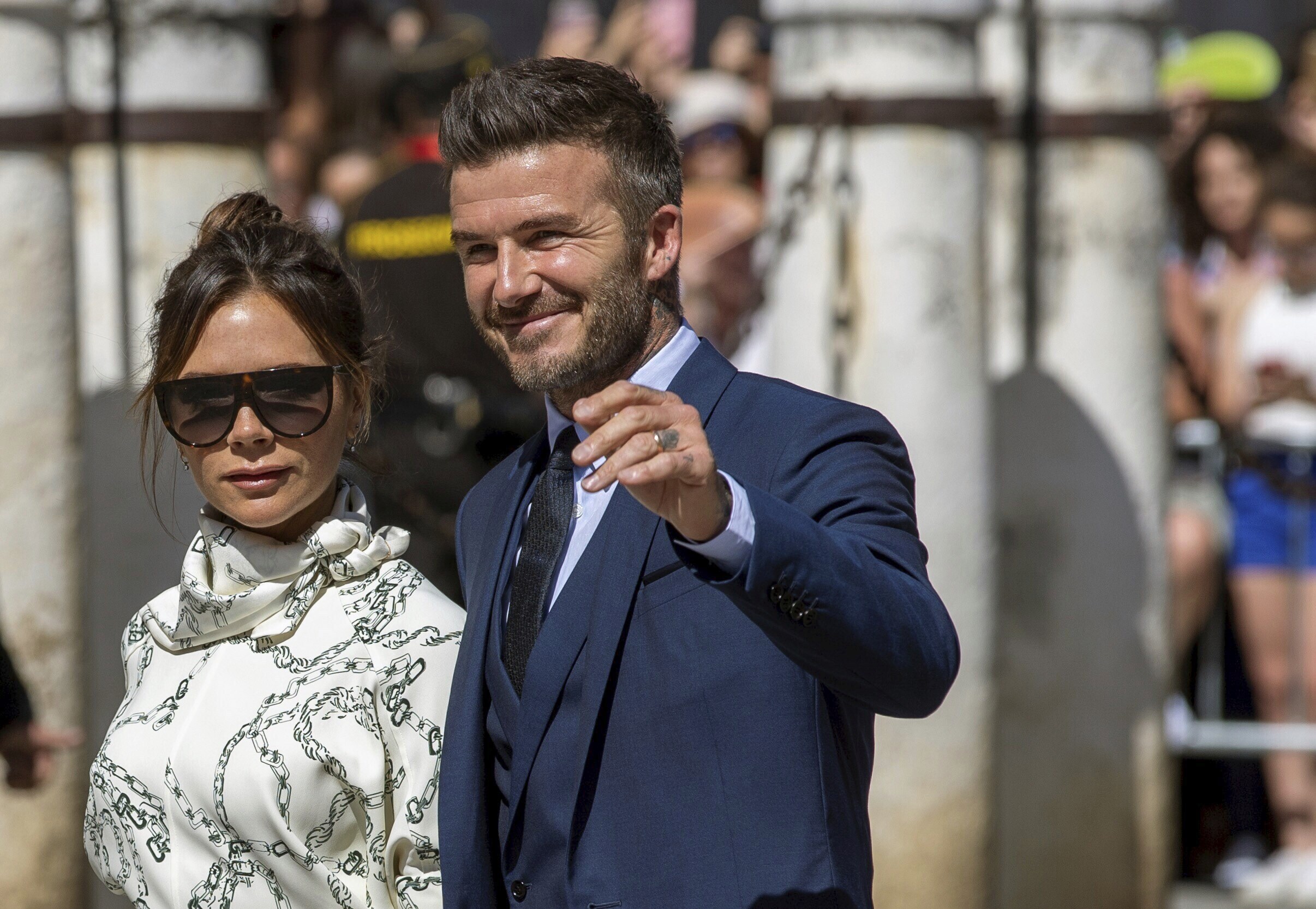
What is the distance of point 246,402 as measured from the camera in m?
2.10

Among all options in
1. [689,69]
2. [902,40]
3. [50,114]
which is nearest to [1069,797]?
[902,40]

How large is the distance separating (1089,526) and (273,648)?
2.78 meters

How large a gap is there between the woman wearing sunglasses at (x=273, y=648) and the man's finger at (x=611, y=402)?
0.67m

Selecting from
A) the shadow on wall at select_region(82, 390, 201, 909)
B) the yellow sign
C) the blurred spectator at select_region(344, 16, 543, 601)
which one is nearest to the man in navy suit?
the shadow on wall at select_region(82, 390, 201, 909)

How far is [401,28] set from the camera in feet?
24.6

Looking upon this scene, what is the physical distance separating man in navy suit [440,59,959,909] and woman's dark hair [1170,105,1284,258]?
4.25 m

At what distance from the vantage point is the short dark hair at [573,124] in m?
1.99

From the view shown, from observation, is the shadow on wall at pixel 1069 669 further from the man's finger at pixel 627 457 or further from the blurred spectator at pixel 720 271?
the man's finger at pixel 627 457

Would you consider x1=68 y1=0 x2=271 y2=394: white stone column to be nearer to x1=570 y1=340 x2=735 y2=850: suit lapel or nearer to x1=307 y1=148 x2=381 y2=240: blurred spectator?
x1=307 y1=148 x2=381 y2=240: blurred spectator

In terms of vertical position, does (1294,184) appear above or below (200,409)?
above

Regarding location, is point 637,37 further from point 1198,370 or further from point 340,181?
point 1198,370

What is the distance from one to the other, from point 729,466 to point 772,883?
0.50 metres

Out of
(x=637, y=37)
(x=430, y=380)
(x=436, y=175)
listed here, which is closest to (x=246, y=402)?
(x=430, y=380)

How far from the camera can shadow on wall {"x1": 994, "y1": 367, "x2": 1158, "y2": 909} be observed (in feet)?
14.1
